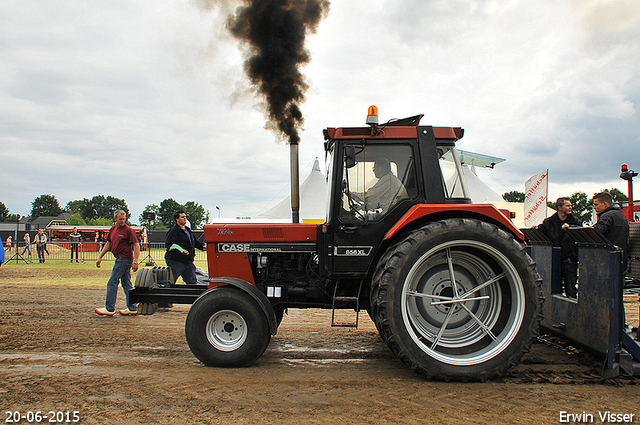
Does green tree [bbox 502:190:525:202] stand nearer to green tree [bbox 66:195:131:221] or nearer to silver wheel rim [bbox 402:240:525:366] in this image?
silver wheel rim [bbox 402:240:525:366]

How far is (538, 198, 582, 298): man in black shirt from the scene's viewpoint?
4.49 m

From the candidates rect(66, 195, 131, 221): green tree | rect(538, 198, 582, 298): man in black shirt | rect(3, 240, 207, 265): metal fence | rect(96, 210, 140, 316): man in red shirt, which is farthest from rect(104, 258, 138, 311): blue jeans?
rect(66, 195, 131, 221): green tree

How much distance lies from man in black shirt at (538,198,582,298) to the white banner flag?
2702 mm

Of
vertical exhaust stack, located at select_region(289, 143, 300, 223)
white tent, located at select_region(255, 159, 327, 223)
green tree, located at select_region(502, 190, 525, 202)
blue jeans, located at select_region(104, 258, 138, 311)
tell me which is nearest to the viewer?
vertical exhaust stack, located at select_region(289, 143, 300, 223)

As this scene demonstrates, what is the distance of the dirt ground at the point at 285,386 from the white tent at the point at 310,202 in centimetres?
758

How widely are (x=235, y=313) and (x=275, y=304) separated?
18.0 inches

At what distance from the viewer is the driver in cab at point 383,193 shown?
3674 millimetres

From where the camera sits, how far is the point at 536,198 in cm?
771

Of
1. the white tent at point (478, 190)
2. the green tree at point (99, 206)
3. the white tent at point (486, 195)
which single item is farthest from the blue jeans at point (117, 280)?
the green tree at point (99, 206)

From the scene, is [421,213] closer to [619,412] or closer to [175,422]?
[619,412]

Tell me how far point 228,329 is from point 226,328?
0.07ft

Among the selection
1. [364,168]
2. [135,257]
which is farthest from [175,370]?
[135,257]

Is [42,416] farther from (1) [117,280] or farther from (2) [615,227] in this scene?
(2) [615,227]

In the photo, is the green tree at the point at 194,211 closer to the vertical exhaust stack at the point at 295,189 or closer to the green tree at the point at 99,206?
the green tree at the point at 99,206
